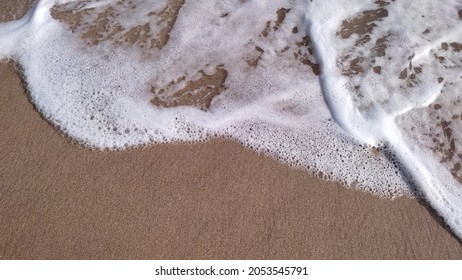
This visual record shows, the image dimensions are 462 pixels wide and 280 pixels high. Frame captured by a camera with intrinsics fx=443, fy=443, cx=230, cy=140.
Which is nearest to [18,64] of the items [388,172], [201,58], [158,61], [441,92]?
[158,61]

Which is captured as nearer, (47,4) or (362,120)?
(362,120)

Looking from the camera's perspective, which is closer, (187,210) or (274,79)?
(187,210)

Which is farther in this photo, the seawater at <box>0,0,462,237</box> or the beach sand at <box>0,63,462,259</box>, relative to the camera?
the seawater at <box>0,0,462,237</box>
